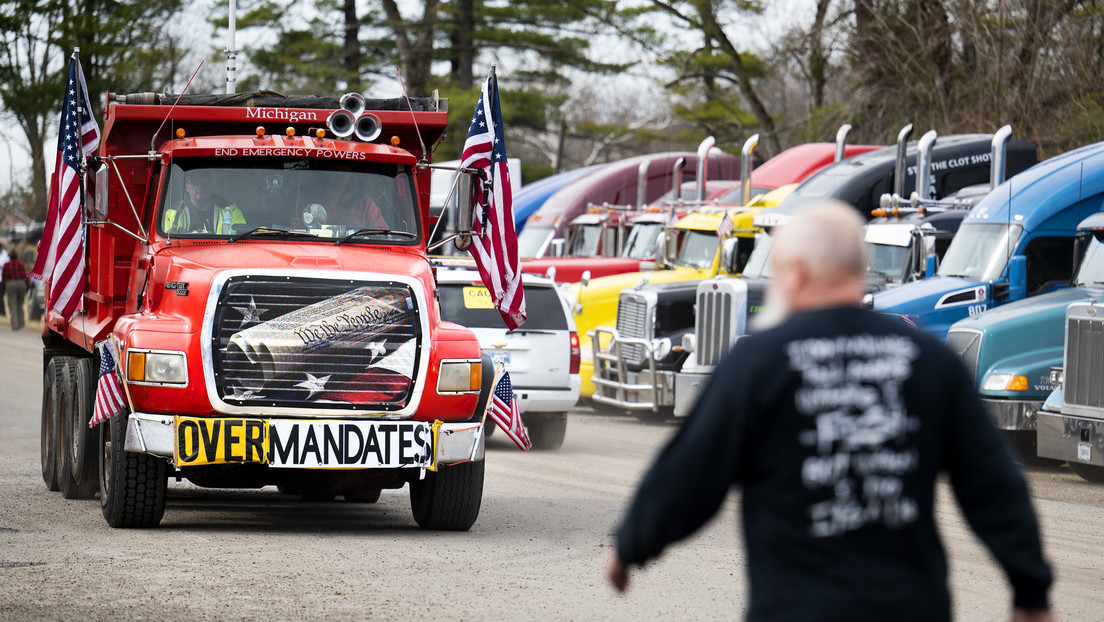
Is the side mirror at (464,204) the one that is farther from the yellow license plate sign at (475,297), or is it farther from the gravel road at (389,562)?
the yellow license plate sign at (475,297)

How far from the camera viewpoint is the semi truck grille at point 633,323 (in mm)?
19438

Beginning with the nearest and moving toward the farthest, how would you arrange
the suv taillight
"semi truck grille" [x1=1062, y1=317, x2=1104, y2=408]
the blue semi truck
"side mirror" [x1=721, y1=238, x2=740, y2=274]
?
"semi truck grille" [x1=1062, y1=317, x2=1104, y2=408]
the blue semi truck
the suv taillight
"side mirror" [x1=721, y1=238, x2=740, y2=274]

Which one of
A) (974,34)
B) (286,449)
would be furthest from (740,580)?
(974,34)

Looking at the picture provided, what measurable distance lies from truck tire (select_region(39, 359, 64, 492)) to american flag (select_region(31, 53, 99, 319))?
0.74 metres

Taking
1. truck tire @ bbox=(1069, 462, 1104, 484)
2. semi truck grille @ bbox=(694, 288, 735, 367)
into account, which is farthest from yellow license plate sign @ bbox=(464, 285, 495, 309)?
truck tire @ bbox=(1069, 462, 1104, 484)

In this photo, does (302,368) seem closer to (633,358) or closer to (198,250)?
(198,250)

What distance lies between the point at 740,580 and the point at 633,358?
11.3 metres

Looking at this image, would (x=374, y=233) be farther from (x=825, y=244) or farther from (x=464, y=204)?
(x=825, y=244)

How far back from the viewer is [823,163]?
23578 millimetres

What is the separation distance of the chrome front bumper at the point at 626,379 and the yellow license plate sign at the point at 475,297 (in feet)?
12.8

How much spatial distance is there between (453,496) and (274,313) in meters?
1.73

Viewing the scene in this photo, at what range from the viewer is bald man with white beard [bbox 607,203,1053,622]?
3.26 metres

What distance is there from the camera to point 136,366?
29.3ft

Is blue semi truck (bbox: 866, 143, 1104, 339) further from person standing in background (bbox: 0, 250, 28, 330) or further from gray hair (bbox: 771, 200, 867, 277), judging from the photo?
person standing in background (bbox: 0, 250, 28, 330)
